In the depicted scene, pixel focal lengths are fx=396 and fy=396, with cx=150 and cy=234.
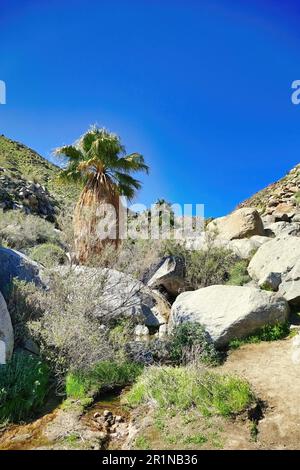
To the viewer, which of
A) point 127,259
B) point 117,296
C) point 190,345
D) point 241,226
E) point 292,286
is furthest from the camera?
point 241,226

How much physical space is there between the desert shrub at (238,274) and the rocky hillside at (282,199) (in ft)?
35.7

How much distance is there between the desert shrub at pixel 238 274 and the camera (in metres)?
14.2

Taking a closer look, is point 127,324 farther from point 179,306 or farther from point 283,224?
point 283,224

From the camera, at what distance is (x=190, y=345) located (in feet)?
31.9

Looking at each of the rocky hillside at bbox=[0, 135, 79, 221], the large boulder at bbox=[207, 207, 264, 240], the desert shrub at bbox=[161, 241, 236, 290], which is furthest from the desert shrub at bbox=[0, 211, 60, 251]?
the large boulder at bbox=[207, 207, 264, 240]

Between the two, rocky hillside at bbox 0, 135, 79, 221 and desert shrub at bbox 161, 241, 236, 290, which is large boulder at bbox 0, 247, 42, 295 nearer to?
rocky hillside at bbox 0, 135, 79, 221

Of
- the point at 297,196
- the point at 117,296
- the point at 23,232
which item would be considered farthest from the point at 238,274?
the point at 297,196

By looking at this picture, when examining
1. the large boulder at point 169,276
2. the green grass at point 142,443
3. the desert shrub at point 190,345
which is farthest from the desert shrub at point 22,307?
the large boulder at point 169,276

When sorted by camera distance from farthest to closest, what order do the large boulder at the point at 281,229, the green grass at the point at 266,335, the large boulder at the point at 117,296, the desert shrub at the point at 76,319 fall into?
the large boulder at the point at 281,229 < the large boulder at the point at 117,296 < the green grass at the point at 266,335 < the desert shrub at the point at 76,319

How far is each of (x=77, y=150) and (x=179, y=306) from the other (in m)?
8.34

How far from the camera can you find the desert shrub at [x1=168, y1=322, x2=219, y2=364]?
29.8 feet

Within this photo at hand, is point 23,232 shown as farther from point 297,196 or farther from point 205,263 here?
point 297,196

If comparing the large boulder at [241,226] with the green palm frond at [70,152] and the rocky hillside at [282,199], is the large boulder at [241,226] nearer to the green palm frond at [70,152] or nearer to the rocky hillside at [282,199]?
the rocky hillside at [282,199]

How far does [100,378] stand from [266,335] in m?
4.64
